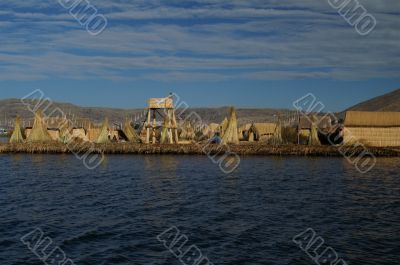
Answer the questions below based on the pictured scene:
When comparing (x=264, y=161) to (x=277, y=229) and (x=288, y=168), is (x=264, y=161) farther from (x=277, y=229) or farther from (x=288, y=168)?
(x=277, y=229)

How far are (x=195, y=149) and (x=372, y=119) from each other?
19.8 meters

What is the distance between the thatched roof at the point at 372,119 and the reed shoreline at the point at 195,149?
4.20 metres

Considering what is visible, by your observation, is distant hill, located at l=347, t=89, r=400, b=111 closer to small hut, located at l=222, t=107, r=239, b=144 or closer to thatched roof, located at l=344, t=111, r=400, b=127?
thatched roof, located at l=344, t=111, r=400, b=127

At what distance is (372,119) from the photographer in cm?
5784

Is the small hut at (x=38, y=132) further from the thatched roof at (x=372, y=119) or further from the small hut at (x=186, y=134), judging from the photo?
the thatched roof at (x=372, y=119)

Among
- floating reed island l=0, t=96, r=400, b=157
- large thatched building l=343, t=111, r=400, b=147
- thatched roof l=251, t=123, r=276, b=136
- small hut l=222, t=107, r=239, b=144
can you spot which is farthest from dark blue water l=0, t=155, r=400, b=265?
thatched roof l=251, t=123, r=276, b=136

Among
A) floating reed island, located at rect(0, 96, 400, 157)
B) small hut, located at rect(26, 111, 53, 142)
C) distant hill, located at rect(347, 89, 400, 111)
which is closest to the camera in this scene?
floating reed island, located at rect(0, 96, 400, 157)

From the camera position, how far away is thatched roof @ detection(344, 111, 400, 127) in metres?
56.5

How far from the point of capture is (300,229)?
1789cm

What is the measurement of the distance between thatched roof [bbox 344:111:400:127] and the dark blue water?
2036 cm

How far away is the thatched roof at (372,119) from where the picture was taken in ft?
185

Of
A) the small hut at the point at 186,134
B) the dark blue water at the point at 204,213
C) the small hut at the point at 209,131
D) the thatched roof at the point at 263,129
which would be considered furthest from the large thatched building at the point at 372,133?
the small hut at the point at 209,131

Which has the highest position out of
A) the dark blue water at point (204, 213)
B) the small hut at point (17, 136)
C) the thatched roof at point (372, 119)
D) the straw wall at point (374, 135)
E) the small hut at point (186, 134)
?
the thatched roof at point (372, 119)

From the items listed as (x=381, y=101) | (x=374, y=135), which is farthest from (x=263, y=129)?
(x=381, y=101)
